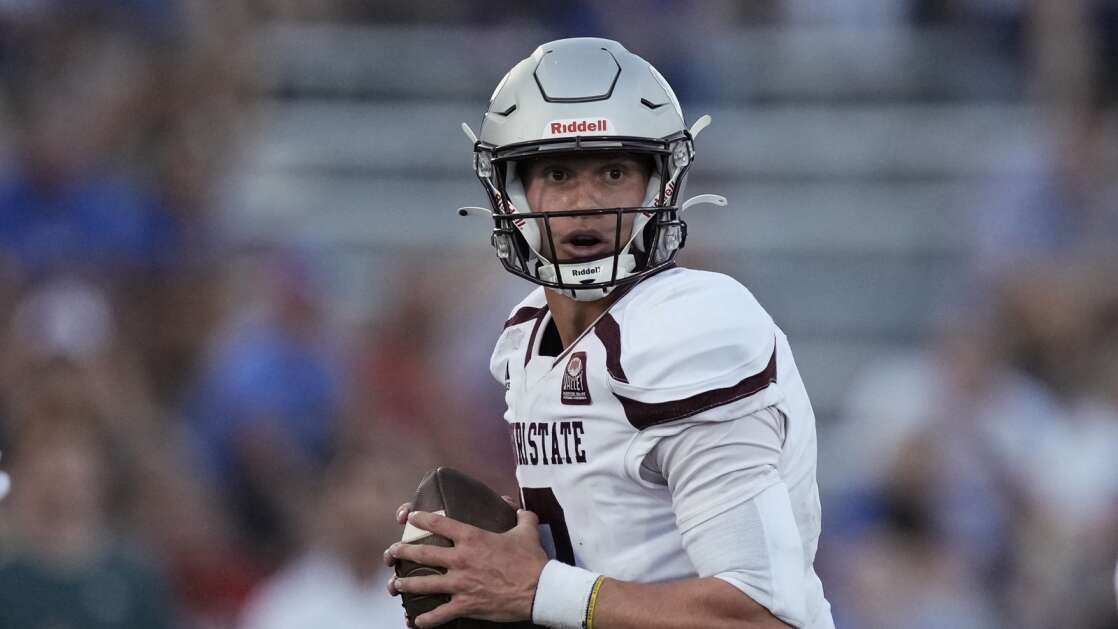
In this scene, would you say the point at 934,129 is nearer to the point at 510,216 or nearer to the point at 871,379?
the point at 871,379

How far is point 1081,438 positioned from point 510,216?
4.21m

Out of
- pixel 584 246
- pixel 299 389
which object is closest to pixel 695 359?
pixel 584 246

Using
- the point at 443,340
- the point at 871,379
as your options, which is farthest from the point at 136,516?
the point at 871,379

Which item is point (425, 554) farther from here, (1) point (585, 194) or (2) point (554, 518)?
(1) point (585, 194)

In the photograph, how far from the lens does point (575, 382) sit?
2908 mm

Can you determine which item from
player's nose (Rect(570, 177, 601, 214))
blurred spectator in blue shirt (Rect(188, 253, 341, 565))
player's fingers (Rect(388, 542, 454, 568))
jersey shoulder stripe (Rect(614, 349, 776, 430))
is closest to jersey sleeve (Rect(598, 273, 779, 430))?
jersey shoulder stripe (Rect(614, 349, 776, 430))

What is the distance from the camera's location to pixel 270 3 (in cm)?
868

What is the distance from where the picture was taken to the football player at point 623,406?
2717 millimetres

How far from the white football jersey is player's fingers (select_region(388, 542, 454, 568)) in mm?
244

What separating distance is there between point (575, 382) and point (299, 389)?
392cm

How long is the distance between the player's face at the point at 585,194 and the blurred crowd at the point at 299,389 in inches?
98.0

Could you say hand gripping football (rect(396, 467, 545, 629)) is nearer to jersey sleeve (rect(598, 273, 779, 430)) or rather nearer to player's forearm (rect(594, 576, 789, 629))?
player's forearm (rect(594, 576, 789, 629))

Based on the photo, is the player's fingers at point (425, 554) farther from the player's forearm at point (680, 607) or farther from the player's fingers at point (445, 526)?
the player's forearm at point (680, 607)

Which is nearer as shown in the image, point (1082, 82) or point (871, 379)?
point (871, 379)
